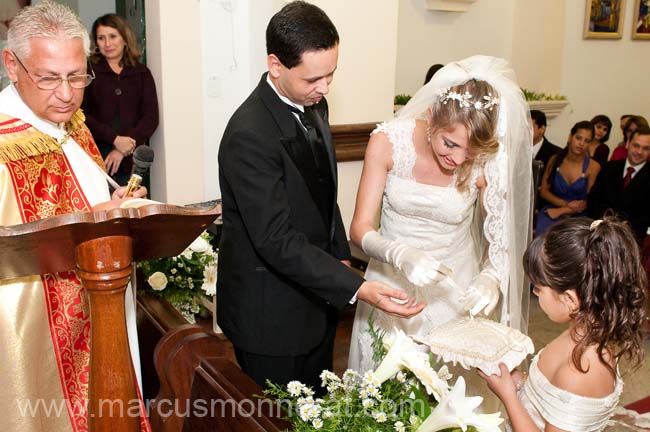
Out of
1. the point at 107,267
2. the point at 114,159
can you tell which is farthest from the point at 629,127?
the point at 107,267

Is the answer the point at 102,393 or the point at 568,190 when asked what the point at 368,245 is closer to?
the point at 102,393

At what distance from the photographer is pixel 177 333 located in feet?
6.22

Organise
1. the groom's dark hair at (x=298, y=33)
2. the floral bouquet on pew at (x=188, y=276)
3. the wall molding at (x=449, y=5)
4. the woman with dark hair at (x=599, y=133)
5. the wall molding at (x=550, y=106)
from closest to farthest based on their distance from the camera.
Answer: the groom's dark hair at (x=298, y=33), the floral bouquet on pew at (x=188, y=276), the wall molding at (x=449, y=5), the woman with dark hair at (x=599, y=133), the wall molding at (x=550, y=106)

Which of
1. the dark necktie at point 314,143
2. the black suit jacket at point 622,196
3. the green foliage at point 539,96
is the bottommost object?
the black suit jacket at point 622,196

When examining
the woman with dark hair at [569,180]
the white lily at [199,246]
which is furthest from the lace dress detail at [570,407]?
the woman with dark hair at [569,180]

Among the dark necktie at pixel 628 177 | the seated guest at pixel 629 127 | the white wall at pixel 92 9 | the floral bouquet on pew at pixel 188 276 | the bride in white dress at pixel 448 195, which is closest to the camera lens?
the bride in white dress at pixel 448 195

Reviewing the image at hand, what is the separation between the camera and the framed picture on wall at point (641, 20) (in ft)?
29.7

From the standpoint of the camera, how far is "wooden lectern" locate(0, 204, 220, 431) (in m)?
1.36

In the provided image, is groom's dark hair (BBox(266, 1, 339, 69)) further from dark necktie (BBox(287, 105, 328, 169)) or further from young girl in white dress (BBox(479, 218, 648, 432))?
young girl in white dress (BBox(479, 218, 648, 432))

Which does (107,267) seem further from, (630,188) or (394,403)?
(630,188)

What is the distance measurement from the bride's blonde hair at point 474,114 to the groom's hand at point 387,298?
2.03 ft

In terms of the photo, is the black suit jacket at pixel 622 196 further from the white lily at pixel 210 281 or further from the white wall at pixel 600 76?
the white lily at pixel 210 281

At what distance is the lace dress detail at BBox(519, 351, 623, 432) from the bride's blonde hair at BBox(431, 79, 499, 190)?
2.80 feet

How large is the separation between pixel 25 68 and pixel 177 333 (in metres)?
0.82
